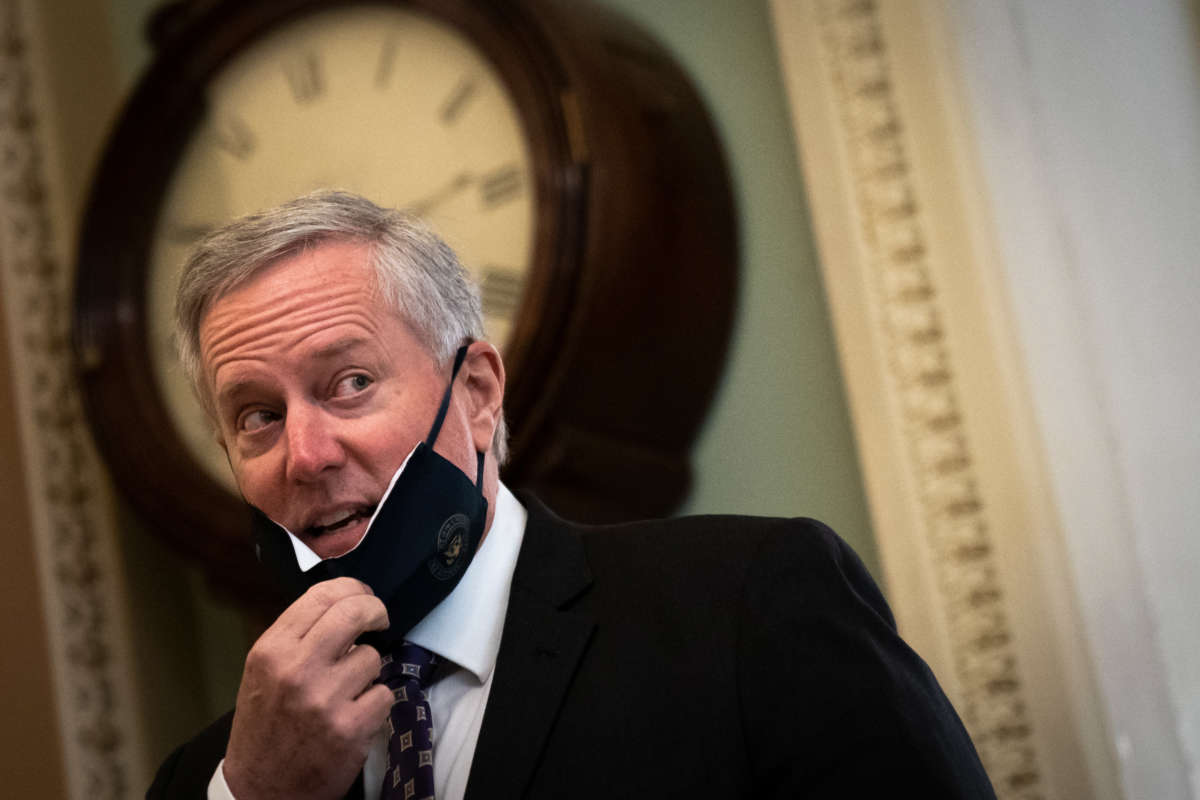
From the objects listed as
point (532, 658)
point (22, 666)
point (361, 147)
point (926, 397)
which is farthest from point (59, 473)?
point (926, 397)

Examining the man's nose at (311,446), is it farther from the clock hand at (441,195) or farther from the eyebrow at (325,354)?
the clock hand at (441,195)

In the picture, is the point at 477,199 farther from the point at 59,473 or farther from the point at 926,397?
the point at 59,473

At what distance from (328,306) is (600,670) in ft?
1.30

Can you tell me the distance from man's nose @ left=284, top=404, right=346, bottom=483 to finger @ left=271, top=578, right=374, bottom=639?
3.7 inches

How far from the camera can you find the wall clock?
5.51ft

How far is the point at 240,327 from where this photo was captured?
1.18 m

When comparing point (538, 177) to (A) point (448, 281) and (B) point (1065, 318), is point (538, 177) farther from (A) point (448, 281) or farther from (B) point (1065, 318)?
(B) point (1065, 318)

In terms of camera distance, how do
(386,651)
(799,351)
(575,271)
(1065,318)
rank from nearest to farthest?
(386,651) → (1065,318) → (575,271) → (799,351)

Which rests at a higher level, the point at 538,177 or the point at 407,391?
the point at 538,177

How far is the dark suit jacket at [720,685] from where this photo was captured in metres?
0.99

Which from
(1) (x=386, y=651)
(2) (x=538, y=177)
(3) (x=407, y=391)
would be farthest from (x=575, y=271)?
(1) (x=386, y=651)

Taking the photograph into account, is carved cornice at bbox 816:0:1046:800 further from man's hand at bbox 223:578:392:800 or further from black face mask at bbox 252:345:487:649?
man's hand at bbox 223:578:392:800

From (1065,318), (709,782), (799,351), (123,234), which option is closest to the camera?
(709,782)

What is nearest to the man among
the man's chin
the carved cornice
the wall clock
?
the man's chin
